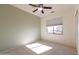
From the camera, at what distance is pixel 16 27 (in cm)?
342

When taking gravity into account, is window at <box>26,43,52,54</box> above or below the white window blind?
below

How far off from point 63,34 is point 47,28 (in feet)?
1.57

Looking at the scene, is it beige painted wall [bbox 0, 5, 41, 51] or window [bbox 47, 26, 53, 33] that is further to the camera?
beige painted wall [bbox 0, 5, 41, 51]

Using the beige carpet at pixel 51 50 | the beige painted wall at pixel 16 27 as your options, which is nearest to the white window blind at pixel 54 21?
the beige painted wall at pixel 16 27

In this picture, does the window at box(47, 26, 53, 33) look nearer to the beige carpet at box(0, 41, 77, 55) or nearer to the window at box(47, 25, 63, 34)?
the window at box(47, 25, 63, 34)

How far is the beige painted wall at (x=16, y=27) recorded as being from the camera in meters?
2.81

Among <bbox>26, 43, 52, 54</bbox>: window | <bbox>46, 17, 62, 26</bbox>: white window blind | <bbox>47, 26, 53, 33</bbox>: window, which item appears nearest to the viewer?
<bbox>47, 26, 53, 33</bbox>: window

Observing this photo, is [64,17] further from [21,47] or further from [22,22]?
[21,47]

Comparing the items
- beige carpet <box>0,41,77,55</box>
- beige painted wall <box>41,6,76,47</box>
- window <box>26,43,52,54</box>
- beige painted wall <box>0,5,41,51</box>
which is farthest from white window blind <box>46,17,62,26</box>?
window <box>26,43,52,54</box>

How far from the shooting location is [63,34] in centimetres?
258

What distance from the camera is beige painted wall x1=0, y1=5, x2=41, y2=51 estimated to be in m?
2.81

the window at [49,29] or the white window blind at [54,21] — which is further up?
the white window blind at [54,21]

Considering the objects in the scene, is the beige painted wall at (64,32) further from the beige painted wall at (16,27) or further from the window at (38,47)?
the window at (38,47)
